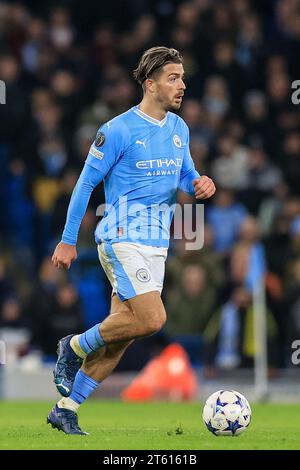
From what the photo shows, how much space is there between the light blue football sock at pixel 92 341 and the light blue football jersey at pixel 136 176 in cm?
60

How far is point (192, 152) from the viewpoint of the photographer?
15922 millimetres

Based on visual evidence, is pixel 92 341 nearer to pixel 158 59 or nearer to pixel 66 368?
pixel 66 368

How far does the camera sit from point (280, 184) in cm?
1584

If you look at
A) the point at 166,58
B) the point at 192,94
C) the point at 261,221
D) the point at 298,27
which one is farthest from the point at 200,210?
the point at 166,58

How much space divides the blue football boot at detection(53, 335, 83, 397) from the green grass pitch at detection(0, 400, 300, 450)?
0.29 m

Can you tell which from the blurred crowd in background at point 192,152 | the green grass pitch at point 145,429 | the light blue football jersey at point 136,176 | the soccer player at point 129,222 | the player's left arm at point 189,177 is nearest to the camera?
the green grass pitch at point 145,429

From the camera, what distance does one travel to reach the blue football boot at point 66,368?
27.1ft

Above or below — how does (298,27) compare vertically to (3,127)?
above

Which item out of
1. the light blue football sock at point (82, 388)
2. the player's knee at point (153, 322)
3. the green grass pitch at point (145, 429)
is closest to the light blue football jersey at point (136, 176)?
the player's knee at point (153, 322)

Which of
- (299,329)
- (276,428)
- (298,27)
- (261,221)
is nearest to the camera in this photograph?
(276,428)

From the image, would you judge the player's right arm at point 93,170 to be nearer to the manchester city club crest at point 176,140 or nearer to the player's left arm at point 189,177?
the manchester city club crest at point 176,140

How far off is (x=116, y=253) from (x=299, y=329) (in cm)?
617

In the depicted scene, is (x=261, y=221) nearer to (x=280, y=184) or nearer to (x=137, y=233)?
(x=280, y=184)
